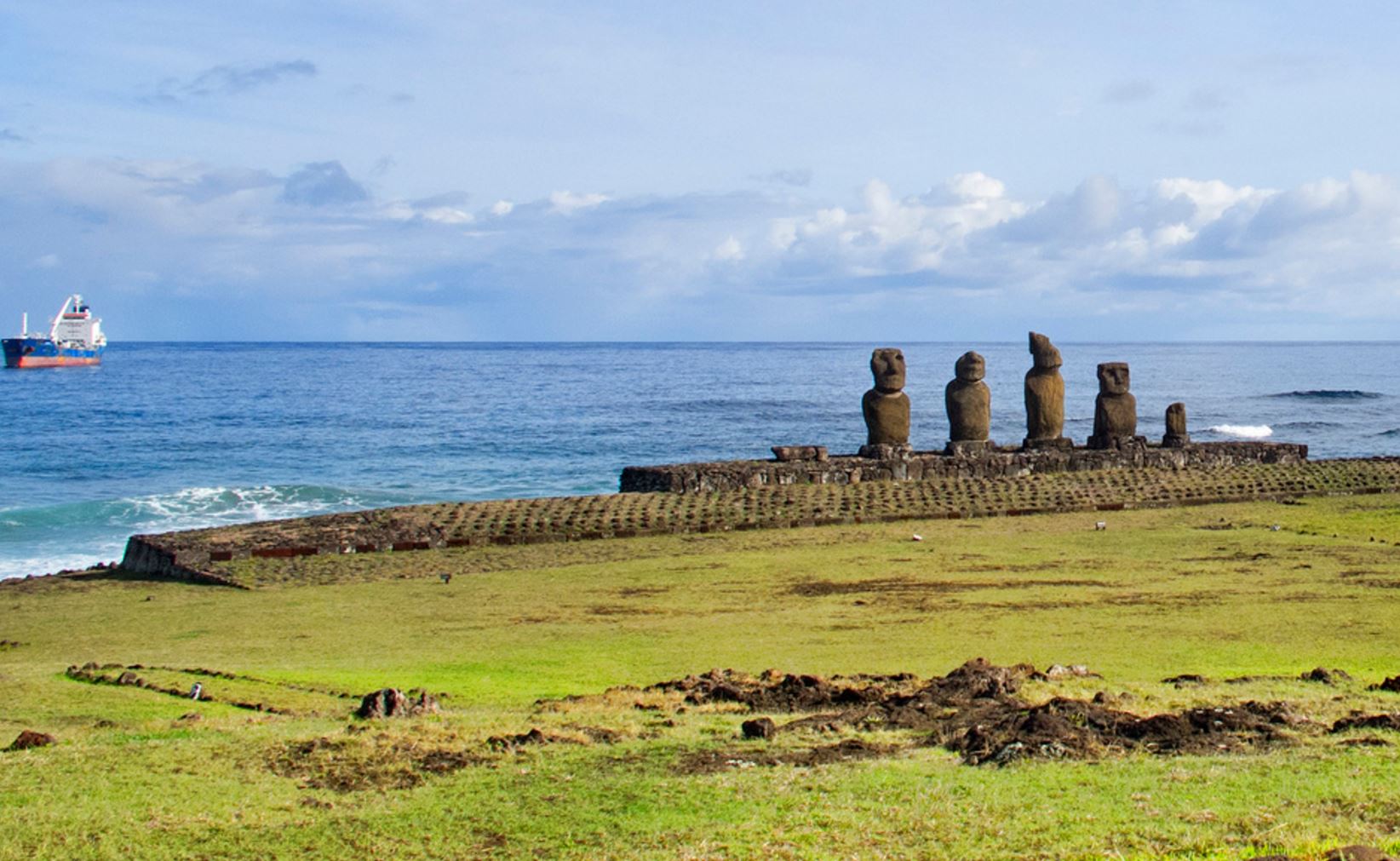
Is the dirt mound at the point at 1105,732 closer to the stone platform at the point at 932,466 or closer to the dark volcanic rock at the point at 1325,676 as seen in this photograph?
the dark volcanic rock at the point at 1325,676

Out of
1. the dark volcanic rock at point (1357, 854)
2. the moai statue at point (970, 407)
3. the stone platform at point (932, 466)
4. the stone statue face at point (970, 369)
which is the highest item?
the stone statue face at point (970, 369)

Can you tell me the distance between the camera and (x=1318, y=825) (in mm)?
6457

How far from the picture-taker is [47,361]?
109625 mm

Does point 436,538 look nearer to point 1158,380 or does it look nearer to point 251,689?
point 251,689

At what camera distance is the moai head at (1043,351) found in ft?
95.9

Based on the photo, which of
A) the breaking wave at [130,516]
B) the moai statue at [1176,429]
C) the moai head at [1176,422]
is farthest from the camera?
the moai head at [1176,422]

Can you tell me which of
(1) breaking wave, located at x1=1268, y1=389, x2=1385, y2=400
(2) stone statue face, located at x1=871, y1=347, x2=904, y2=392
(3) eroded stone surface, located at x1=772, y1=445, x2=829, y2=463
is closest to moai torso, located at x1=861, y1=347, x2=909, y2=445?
(2) stone statue face, located at x1=871, y1=347, x2=904, y2=392

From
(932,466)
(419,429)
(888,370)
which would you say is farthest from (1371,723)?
(419,429)

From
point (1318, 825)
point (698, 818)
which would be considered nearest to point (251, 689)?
point (698, 818)

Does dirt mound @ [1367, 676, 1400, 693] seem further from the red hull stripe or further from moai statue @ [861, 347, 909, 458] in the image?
the red hull stripe

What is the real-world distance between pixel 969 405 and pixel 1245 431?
33714 millimetres

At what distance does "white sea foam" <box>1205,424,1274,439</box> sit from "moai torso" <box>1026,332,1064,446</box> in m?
29.4

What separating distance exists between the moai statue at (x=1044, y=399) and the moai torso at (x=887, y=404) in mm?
3037

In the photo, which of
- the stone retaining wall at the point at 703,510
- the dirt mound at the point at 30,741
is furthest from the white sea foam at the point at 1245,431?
the dirt mound at the point at 30,741
